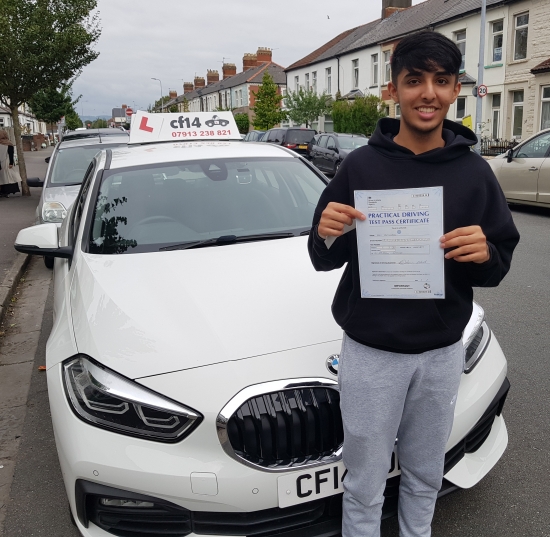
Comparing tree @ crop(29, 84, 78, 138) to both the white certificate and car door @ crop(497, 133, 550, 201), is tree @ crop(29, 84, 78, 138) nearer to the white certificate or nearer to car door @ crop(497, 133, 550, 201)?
car door @ crop(497, 133, 550, 201)

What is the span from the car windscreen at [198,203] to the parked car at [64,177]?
3830mm

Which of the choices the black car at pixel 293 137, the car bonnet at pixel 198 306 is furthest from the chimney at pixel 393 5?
the car bonnet at pixel 198 306

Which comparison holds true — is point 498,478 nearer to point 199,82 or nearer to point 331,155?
point 331,155

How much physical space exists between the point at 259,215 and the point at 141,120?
1999 millimetres

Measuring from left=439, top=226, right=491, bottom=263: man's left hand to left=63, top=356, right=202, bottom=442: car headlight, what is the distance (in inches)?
40.1

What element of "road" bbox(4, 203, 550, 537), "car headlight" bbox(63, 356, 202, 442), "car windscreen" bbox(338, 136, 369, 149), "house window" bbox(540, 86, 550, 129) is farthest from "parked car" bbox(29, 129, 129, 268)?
"house window" bbox(540, 86, 550, 129)

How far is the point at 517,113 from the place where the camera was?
82.0ft

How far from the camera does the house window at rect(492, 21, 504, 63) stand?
25609 millimetres

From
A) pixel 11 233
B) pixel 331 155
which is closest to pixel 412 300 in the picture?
pixel 11 233

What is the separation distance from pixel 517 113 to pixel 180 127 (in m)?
23.6

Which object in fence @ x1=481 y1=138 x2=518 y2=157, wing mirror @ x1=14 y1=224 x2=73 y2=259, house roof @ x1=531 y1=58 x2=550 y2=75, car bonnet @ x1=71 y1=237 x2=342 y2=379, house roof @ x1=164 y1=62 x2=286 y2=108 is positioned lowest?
fence @ x1=481 y1=138 x2=518 y2=157

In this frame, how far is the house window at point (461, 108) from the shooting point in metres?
27.9

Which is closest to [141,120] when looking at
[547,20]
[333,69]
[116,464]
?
[116,464]

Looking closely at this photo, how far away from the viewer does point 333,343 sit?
7.43 ft
